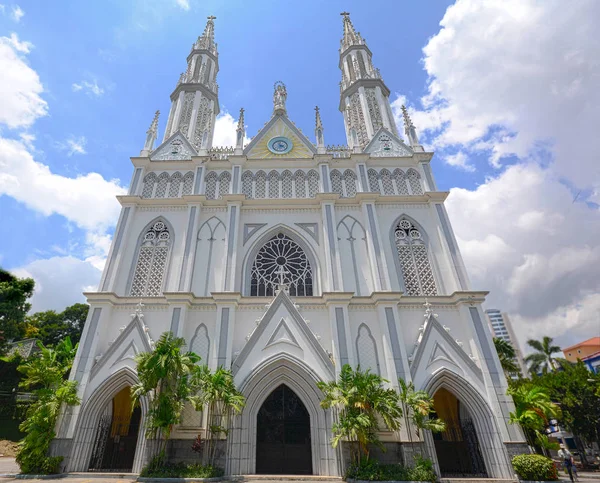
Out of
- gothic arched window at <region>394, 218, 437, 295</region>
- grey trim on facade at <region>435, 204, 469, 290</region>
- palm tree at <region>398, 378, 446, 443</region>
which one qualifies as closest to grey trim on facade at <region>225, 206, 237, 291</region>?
gothic arched window at <region>394, 218, 437, 295</region>

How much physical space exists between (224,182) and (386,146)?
9.90m

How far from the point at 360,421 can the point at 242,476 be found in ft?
14.7

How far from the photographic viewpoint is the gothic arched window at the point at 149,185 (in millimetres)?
18500

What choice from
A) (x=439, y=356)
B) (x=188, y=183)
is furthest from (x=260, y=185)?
(x=439, y=356)

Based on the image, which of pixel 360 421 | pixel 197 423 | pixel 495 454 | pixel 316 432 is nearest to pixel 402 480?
pixel 360 421

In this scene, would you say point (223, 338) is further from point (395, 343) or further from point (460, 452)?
point (460, 452)

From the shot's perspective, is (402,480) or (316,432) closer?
(402,480)

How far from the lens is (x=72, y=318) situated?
105 feet

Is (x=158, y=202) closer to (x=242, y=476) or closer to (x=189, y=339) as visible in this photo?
(x=189, y=339)

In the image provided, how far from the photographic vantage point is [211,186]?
1880cm

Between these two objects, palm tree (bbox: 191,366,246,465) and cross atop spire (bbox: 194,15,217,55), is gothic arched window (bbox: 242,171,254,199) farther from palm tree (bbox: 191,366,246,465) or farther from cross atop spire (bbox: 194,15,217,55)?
cross atop spire (bbox: 194,15,217,55)

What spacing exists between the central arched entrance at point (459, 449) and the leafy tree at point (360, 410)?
3.44 metres

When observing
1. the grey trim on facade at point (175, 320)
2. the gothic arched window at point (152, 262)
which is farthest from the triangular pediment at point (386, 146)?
the grey trim on facade at point (175, 320)

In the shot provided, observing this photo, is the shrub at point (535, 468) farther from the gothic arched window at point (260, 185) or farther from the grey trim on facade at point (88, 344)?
the grey trim on facade at point (88, 344)
